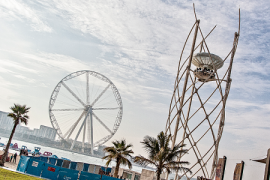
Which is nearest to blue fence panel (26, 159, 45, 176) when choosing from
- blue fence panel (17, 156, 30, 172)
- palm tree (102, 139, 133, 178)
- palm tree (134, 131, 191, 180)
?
blue fence panel (17, 156, 30, 172)

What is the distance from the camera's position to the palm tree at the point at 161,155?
1484 cm

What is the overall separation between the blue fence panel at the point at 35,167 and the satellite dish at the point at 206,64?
12.5 metres

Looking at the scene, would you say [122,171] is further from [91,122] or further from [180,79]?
[91,122]

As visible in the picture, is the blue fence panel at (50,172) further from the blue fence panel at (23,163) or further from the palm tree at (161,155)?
the palm tree at (161,155)

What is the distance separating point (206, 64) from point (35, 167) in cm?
1385

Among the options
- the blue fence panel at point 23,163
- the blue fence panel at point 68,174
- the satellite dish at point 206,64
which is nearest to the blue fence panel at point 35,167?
the blue fence panel at point 23,163

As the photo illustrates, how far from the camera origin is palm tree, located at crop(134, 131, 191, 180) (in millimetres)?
14844

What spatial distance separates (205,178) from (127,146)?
8776 mm

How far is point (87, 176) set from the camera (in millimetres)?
17953

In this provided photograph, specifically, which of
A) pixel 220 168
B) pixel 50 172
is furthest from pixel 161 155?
pixel 50 172

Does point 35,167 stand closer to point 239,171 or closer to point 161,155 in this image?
point 161,155

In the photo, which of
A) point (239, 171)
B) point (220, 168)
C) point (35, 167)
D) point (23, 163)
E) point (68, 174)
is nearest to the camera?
point (239, 171)

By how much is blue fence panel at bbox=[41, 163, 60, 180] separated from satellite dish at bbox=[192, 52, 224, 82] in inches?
449

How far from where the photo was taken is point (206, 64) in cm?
1666
